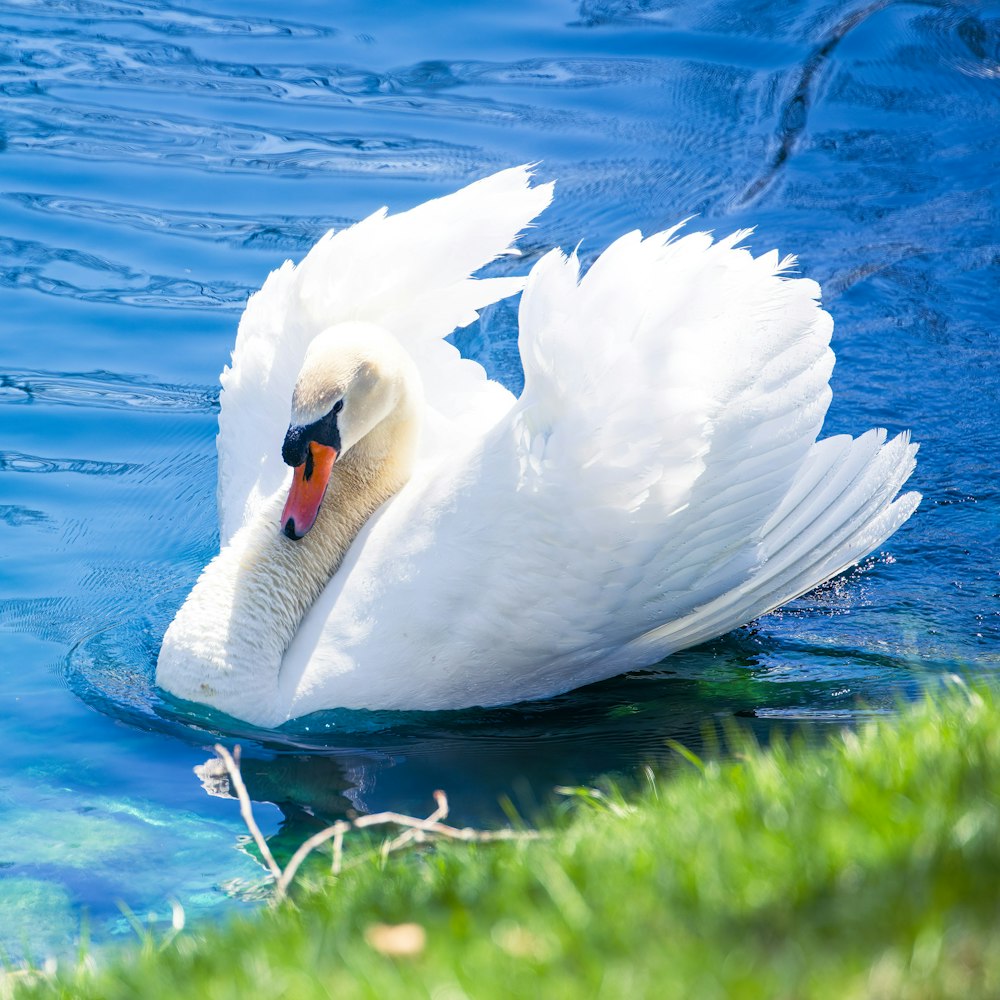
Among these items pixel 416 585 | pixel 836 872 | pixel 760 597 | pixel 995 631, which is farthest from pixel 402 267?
pixel 836 872

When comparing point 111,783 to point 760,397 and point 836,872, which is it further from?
point 836,872

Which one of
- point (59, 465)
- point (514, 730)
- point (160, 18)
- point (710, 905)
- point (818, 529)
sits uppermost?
point (160, 18)

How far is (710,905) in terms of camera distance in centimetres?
233

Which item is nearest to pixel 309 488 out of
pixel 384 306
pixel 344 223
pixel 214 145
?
pixel 384 306

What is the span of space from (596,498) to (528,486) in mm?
216

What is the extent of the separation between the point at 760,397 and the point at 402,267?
1542mm

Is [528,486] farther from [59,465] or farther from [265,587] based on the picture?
[59,465]

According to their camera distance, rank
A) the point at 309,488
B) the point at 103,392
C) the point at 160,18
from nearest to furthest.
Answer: the point at 309,488 → the point at 103,392 → the point at 160,18

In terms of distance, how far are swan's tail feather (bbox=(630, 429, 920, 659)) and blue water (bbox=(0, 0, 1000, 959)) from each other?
0.75ft

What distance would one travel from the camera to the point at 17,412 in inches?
303

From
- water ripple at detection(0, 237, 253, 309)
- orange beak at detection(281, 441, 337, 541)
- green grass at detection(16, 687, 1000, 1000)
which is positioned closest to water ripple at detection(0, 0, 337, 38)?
water ripple at detection(0, 237, 253, 309)

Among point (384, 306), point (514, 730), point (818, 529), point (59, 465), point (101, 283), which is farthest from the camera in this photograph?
point (101, 283)

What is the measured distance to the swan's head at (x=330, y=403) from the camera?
525 centimetres

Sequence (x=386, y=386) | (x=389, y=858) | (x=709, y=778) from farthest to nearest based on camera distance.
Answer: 1. (x=386, y=386)
2. (x=389, y=858)
3. (x=709, y=778)
